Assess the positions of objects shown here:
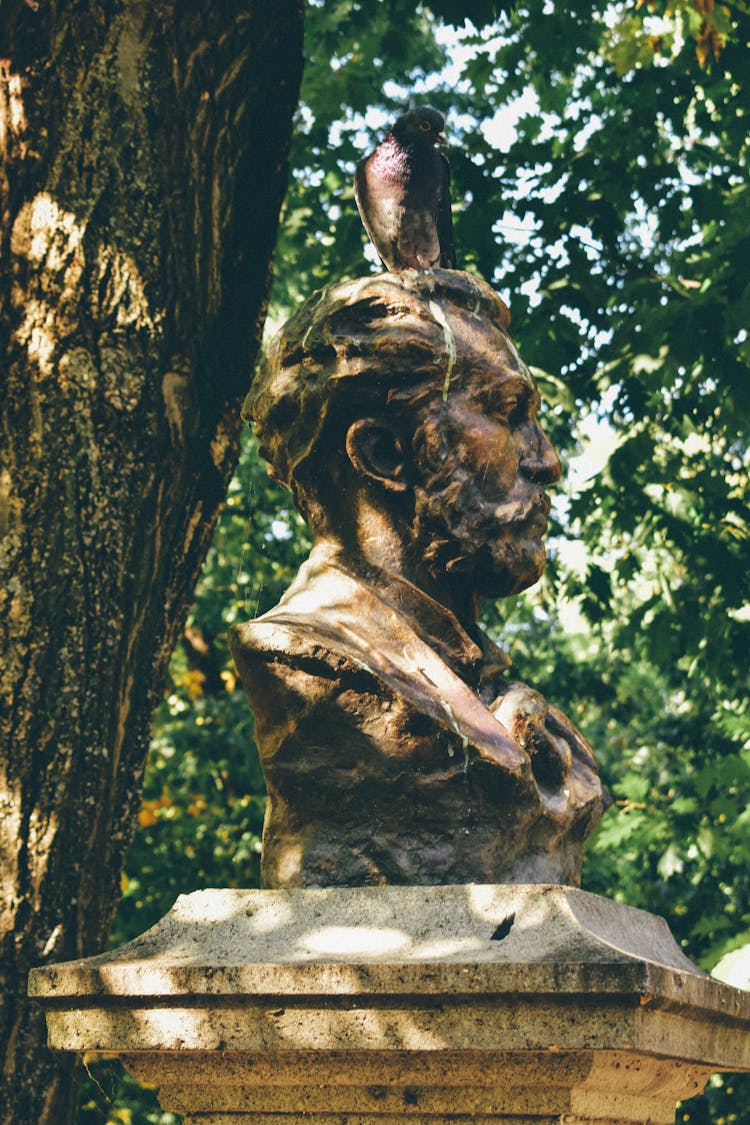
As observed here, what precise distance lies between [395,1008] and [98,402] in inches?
110

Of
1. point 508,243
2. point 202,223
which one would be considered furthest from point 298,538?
point 202,223

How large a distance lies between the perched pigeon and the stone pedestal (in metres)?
1.72

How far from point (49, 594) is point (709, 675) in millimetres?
3601

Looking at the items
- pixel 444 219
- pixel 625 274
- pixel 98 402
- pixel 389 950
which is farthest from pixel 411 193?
pixel 625 274

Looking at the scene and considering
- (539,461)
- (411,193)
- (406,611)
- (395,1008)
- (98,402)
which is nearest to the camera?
(395,1008)

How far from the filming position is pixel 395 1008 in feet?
8.65

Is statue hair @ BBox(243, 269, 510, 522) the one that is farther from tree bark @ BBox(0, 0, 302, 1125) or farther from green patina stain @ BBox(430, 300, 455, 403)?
tree bark @ BBox(0, 0, 302, 1125)

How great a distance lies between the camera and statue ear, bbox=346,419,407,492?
11.5 ft

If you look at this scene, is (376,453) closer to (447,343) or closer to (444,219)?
(447,343)

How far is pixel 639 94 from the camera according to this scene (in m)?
7.02

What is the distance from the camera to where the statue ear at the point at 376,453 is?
137 inches

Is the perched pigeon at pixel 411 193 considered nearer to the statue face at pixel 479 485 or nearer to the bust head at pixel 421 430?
the bust head at pixel 421 430

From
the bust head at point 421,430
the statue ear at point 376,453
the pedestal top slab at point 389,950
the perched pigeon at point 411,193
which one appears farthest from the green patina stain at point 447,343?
the pedestal top slab at point 389,950

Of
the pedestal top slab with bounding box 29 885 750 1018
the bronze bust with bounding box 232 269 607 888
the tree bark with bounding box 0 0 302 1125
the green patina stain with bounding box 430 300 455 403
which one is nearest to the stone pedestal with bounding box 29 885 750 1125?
the pedestal top slab with bounding box 29 885 750 1018
